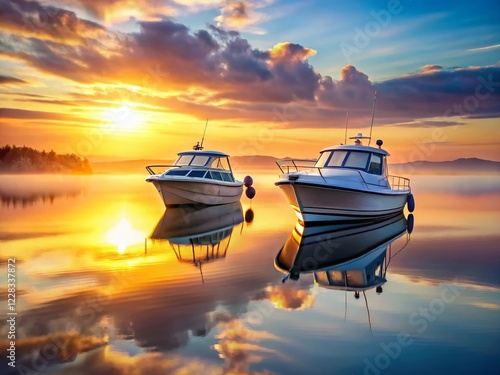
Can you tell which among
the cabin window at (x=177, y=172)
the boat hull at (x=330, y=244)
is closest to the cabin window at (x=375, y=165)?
the boat hull at (x=330, y=244)

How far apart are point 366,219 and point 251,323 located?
15.6m

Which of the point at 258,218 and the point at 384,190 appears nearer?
the point at 384,190

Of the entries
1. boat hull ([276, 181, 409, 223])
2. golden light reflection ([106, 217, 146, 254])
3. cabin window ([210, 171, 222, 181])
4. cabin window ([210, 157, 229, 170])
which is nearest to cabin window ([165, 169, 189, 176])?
cabin window ([210, 171, 222, 181])

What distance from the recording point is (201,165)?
30453 millimetres

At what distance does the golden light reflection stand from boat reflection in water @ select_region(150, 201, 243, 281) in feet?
2.51

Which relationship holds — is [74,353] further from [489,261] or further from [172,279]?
[489,261]

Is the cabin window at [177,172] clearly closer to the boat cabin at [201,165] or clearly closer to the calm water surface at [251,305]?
the boat cabin at [201,165]

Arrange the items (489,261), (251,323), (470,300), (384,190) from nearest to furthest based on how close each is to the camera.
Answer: (251,323)
(470,300)
(489,261)
(384,190)

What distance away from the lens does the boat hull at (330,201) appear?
1942 centimetres

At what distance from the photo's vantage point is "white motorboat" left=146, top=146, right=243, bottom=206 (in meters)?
28.3

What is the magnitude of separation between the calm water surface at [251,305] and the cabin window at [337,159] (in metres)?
3.77

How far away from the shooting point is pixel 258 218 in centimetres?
2898

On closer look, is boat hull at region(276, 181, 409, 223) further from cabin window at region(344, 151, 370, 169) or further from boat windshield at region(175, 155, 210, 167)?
boat windshield at region(175, 155, 210, 167)

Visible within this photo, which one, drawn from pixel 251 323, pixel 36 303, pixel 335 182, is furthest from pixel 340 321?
pixel 335 182
